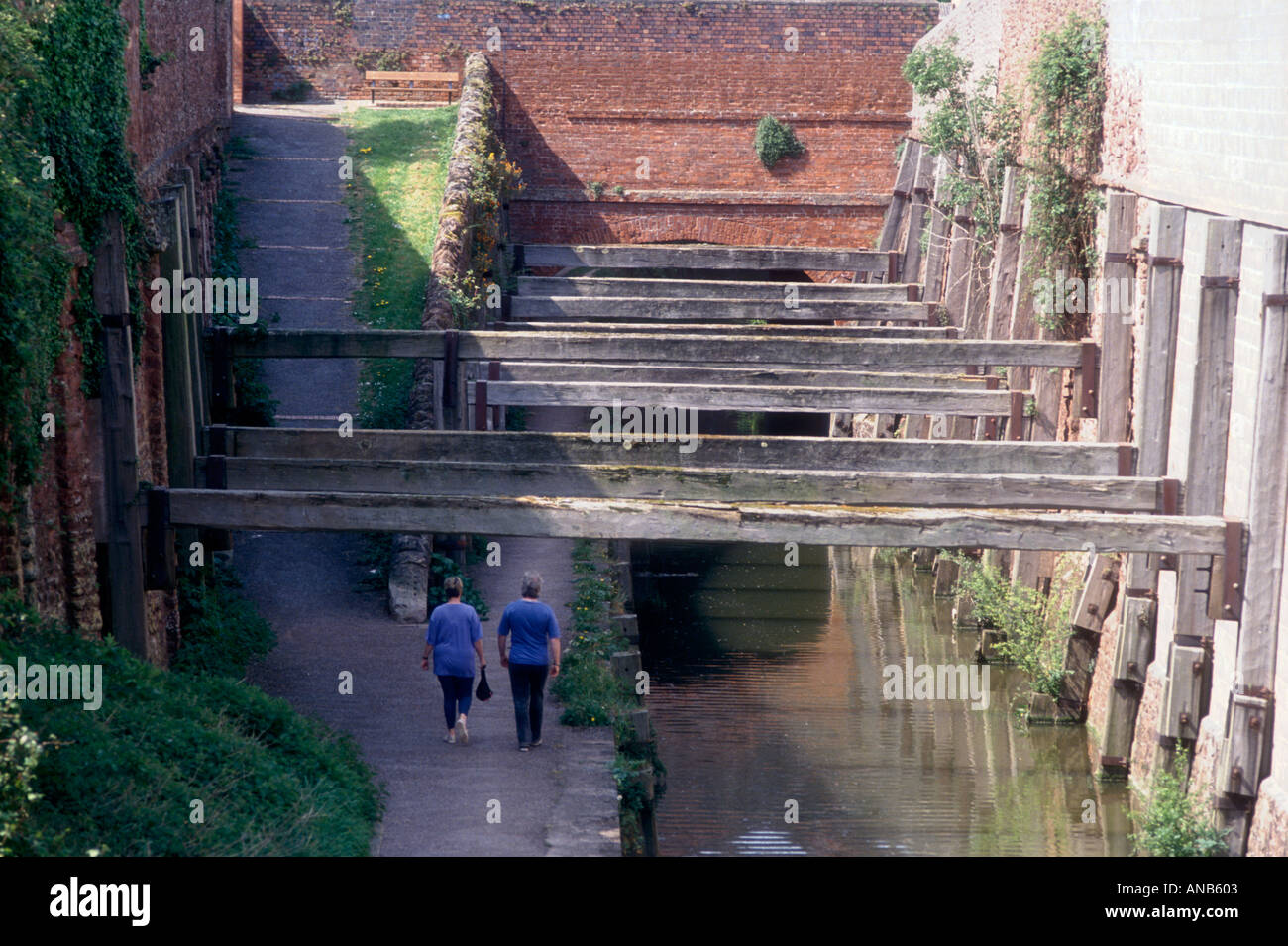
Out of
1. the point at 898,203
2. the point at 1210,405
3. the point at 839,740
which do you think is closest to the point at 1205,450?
the point at 1210,405

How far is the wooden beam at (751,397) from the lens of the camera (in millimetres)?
10594

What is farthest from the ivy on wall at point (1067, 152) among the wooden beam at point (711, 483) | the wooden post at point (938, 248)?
the wooden post at point (938, 248)

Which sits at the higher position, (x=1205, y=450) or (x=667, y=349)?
(x=667, y=349)

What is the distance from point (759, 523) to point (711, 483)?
26.3 inches

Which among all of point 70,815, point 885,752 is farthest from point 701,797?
point 70,815

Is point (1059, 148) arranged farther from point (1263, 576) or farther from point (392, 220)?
point (392, 220)

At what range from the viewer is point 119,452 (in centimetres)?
807

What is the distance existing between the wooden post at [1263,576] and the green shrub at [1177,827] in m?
0.12

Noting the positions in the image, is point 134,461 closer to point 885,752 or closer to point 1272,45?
point 885,752

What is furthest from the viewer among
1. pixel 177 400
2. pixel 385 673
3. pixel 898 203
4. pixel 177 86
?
pixel 898 203

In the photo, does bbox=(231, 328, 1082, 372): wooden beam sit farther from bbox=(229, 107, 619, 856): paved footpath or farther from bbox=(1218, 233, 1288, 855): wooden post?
bbox=(1218, 233, 1288, 855): wooden post

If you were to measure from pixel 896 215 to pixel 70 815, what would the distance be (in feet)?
50.3

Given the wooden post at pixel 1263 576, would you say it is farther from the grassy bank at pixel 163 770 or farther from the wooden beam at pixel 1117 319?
the grassy bank at pixel 163 770

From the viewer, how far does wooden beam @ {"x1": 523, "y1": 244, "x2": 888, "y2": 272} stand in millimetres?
16906
